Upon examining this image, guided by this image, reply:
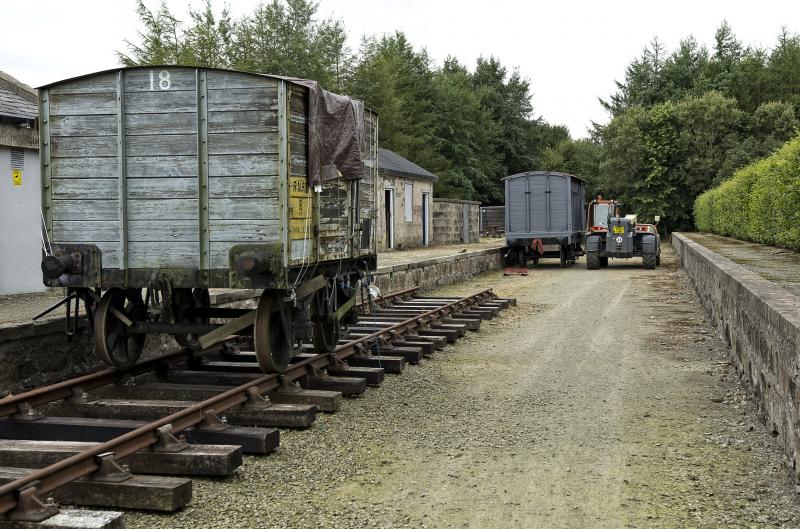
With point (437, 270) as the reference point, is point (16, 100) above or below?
above

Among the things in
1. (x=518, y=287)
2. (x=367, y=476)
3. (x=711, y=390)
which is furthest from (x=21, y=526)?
(x=518, y=287)

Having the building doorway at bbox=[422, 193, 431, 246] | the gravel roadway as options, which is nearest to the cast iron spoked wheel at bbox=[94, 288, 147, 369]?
the gravel roadway

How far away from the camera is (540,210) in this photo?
2570cm

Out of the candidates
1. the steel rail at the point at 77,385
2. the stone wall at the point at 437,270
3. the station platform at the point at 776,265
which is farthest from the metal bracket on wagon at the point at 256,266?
the stone wall at the point at 437,270

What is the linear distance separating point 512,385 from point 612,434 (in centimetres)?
186

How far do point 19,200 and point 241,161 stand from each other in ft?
21.7

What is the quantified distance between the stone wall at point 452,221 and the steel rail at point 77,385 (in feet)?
81.5

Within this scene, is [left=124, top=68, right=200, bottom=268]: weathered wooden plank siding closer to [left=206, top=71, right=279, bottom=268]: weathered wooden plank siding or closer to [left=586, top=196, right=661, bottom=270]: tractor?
[left=206, top=71, right=279, bottom=268]: weathered wooden plank siding

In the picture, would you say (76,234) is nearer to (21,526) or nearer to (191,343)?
(191,343)

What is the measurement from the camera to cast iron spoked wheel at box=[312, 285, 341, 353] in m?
7.95

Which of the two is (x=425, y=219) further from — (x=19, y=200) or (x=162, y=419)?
(x=162, y=419)

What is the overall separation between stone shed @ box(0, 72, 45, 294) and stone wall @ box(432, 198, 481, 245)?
71.5 feet

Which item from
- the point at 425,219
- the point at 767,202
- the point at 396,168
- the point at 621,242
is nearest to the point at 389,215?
the point at 396,168

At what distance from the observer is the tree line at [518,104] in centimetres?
4059
